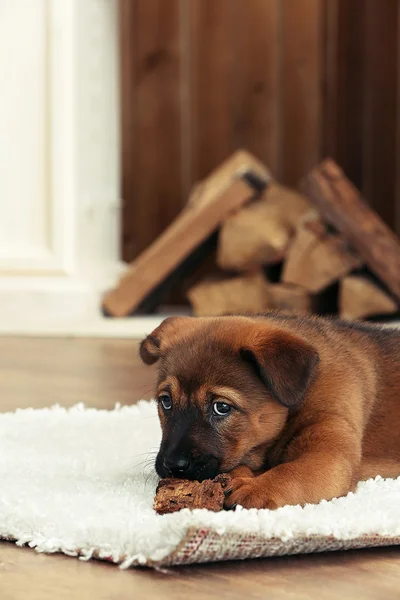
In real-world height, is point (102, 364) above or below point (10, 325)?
above

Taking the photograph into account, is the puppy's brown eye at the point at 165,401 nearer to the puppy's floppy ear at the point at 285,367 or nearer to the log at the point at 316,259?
the puppy's floppy ear at the point at 285,367

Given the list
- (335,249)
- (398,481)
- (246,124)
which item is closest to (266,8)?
(246,124)

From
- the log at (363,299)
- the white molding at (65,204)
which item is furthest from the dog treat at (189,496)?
the white molding at (65,204)

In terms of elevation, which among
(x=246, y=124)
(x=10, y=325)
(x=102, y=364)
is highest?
(x=246, y=124)

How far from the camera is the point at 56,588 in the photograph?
114 cm

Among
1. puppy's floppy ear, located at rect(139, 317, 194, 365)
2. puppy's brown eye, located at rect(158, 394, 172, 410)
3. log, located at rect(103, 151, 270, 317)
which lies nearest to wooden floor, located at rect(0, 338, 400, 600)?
puppy's brown eye, located at rect(158, 394, 172, 410)

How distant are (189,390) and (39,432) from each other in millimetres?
621

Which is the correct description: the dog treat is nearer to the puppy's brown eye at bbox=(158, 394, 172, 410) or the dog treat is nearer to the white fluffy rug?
the white fluffy rug

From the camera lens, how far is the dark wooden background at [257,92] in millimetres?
4867

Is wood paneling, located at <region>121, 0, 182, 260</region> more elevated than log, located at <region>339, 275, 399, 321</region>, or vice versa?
wood paneling, located at <region>121, 0, 182, 260</region>

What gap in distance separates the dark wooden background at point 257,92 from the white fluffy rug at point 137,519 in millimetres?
3284

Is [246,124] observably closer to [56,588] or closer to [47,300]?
[47,300]

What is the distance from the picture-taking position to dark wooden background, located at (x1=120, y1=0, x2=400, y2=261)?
4867 mm

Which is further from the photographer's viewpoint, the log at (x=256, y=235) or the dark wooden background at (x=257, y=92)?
the dark wooden background at (x=257, y=92)
